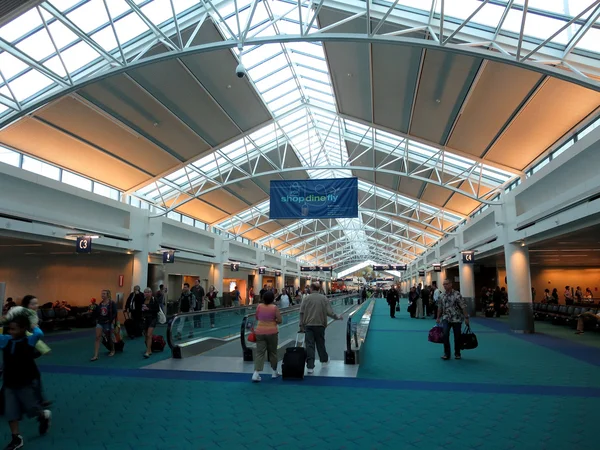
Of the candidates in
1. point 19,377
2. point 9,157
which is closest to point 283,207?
point 9,157

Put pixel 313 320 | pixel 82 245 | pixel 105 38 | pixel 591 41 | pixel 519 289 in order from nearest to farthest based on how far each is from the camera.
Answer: pixel 313 320 → pixel 591 41 → pixel 105 38 → pixel 82 245 → pixel 519 289

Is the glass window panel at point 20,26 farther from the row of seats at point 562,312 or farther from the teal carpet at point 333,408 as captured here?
the row of seats at point 562,312

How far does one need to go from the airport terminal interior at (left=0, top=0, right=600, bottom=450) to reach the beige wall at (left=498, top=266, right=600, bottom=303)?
20 cm

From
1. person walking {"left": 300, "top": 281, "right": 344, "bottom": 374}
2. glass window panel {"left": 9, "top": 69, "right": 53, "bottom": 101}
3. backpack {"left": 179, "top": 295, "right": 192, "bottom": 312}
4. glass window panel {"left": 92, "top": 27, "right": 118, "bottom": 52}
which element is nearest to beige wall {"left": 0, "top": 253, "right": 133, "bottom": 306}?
backpack {"left": 179, "top": 295, "right": 192, "bottom": 312}

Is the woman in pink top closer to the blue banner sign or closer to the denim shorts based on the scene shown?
the denim shorts

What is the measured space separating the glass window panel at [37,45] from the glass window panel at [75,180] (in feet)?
21.0

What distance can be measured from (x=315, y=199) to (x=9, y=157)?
37.3 feet

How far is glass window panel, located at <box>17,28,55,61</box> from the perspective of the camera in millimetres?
11188

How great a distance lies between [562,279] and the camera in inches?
1036

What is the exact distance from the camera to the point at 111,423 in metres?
4.90

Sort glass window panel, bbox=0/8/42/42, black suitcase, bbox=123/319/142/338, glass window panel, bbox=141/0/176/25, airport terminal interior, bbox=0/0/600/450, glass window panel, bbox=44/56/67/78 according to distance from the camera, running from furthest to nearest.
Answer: black suitcase, bbox=123/319/142/338 → glass window panel, bbox=44/56/67/78 → glass window panel, bbox=141/0/176/25 → glass window panel, bbox=0/8/42/42 → airport terminal interior, bbox=0/0/600/450

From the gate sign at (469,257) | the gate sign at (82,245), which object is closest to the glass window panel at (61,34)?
the gate sign at (82,245)

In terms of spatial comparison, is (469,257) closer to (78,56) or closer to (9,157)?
(78,56)

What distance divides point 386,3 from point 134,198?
52.8 ft
